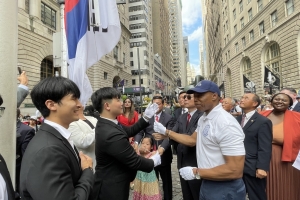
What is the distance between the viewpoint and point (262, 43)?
27750mm

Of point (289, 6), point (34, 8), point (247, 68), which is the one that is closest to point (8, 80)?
point (34, 8)

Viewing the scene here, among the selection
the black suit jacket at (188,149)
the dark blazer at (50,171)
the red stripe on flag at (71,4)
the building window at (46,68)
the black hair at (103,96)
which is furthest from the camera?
the building window at (46,68)

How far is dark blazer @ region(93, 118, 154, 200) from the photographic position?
2.26 metres

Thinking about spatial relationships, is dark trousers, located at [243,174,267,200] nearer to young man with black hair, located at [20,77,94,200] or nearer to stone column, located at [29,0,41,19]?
young man with black hair, located at [20,77,94,200]

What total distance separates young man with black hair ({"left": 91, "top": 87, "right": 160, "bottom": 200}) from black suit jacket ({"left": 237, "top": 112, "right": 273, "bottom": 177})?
5.48 feet

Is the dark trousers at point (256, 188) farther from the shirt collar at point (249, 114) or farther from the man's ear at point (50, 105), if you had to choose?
the man's ear at point (50, 105)

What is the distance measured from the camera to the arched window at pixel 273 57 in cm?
2536

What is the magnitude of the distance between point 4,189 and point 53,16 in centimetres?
2515

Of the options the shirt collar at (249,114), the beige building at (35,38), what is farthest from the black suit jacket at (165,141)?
the beige building at (35,38)

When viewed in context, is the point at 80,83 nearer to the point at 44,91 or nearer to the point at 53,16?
the point at 44,91

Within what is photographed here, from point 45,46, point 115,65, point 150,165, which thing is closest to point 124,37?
point 115,65

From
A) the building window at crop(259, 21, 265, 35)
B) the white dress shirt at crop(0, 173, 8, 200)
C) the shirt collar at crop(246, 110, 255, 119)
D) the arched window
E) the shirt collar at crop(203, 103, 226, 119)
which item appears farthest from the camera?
the building window at crop(259, 21, 265, 35)

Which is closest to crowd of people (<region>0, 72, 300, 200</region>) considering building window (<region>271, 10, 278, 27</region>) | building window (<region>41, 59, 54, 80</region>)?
building window (<region>41, 59, 54, 80</region>)

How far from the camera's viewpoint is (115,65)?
3578cm
